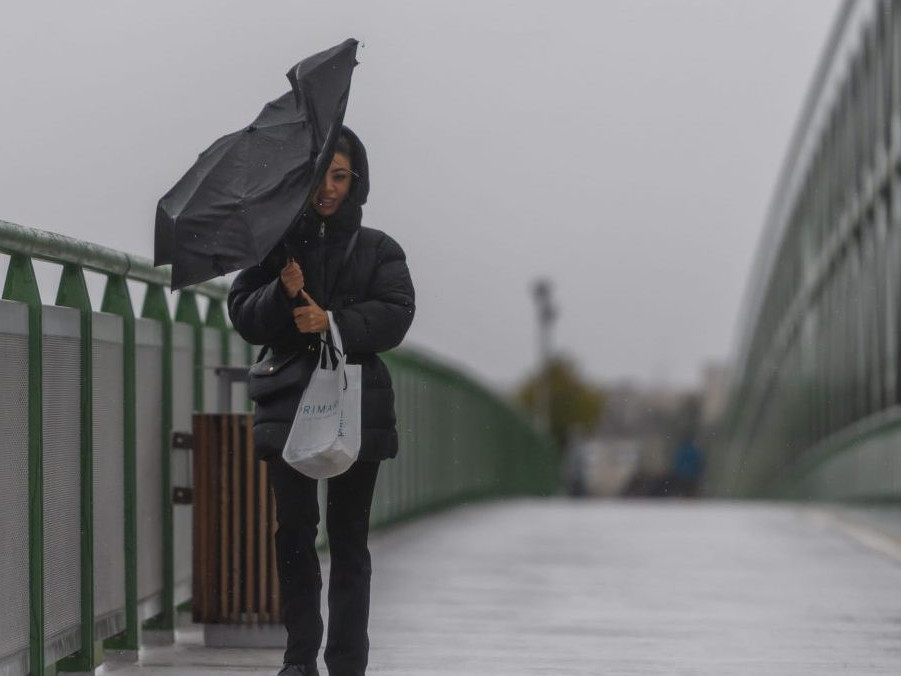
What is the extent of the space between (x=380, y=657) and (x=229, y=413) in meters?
0.94

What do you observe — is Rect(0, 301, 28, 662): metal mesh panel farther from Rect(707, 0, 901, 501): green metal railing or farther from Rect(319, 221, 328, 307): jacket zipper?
Rect(707, 0, 901, 501): green metal railing

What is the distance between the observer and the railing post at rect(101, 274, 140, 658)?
20.6 ft

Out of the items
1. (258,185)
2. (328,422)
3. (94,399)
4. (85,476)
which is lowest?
(85,476)

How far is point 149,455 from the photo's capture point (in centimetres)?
660

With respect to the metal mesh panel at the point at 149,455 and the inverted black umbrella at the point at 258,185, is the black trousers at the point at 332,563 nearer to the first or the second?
the inverted black umbrella at the point at 258,185

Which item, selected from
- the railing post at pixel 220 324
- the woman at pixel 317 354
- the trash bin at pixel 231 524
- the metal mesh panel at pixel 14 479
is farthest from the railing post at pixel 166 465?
the metal mesh panel at pixel 14 479

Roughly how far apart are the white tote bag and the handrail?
31.4 inches

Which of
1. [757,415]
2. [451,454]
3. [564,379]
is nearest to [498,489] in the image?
[451,454]

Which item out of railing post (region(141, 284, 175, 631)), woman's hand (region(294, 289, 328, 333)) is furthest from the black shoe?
railing post (region(141, 284, 175, 631))

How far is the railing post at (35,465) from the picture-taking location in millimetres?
5246

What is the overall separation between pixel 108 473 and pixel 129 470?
22 cm

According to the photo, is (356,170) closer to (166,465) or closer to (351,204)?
(351,204)

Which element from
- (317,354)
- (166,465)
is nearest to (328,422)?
(317,354)

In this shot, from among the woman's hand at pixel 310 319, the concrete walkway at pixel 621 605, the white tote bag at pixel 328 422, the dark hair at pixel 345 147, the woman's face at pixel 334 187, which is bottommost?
the concrete walkway at pixel 621 605
